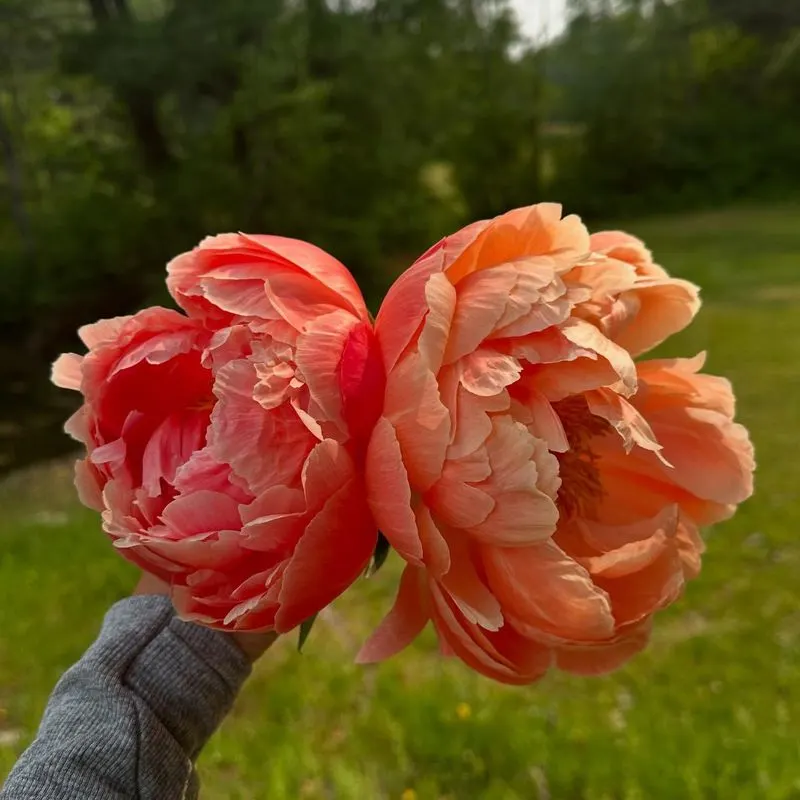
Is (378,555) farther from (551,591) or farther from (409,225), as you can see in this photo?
(409,225)

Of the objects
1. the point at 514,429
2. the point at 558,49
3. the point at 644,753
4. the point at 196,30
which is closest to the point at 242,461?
the point at 514,429

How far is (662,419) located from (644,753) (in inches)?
46.3

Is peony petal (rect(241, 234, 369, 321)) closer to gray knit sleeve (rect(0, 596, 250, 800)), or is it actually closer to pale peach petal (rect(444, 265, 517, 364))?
pale peach petal (rect(444, 265, 517, 364))

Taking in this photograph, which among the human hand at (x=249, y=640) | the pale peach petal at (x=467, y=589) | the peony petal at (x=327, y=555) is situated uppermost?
the peony petal at (x=327, y=555)

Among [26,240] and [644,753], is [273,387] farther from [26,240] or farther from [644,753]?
[26,240]

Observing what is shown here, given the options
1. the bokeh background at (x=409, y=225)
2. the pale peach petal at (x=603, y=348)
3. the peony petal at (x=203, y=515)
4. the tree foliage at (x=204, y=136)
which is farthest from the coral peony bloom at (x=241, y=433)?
the tree foliage at (x=204, y=136)

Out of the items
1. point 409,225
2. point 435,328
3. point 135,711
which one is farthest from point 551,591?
point 409,225

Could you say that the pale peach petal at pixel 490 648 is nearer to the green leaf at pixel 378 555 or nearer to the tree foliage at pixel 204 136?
the green leaf at pixel 378 555

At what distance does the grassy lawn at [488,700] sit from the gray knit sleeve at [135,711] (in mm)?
718

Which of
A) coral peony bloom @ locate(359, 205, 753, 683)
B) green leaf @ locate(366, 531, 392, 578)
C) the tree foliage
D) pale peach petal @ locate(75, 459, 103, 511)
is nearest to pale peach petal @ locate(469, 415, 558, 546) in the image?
coral peony bloom @ locate(359, 205, 753, 683)

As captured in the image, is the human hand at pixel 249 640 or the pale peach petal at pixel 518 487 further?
the human hand at pixel 249 640

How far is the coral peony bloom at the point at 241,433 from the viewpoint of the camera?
522 millimetres

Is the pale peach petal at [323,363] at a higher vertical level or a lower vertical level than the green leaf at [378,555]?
higher

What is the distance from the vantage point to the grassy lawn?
155 centimetres
